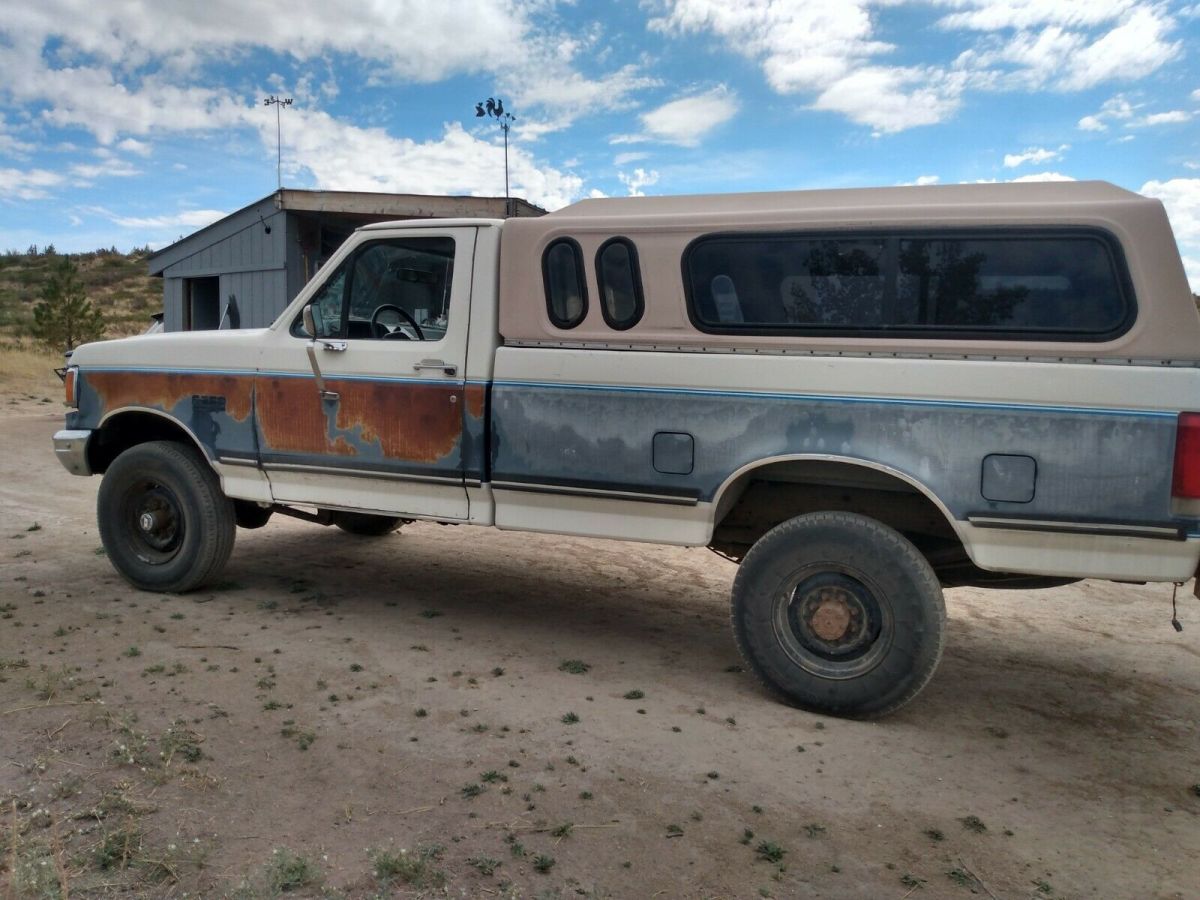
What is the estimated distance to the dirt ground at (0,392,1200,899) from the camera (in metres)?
2.79

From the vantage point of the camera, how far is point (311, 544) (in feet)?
23.6

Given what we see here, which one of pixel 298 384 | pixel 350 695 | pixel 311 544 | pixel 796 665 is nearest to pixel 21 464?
pixel 311 544

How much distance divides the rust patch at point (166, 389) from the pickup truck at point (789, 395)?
0.13ft

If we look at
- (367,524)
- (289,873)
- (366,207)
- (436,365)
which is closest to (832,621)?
(436,365)

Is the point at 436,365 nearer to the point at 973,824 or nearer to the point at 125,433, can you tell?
the point at 125,433

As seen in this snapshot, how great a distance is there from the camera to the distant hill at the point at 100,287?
29.2 meters

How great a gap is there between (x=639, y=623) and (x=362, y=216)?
9291 mm

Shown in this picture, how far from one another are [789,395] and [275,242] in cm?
1112

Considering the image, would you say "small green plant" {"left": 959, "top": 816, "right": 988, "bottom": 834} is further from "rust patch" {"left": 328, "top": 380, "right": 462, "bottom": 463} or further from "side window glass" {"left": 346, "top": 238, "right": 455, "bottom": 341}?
"side window glass" {"left": 346, "top": 238, "right": 455, "bottom": 341}

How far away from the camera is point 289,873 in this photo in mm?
2664

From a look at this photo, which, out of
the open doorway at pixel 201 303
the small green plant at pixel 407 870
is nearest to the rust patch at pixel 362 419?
the small green plant at pixel 407 870

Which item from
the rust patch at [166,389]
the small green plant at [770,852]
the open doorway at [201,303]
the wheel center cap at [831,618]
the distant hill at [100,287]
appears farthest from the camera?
the distant hill at [100,287]

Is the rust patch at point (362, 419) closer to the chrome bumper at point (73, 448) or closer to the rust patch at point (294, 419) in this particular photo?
the rust patch at point (294, 419)

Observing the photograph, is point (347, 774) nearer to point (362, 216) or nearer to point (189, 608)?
point (189, 608)
